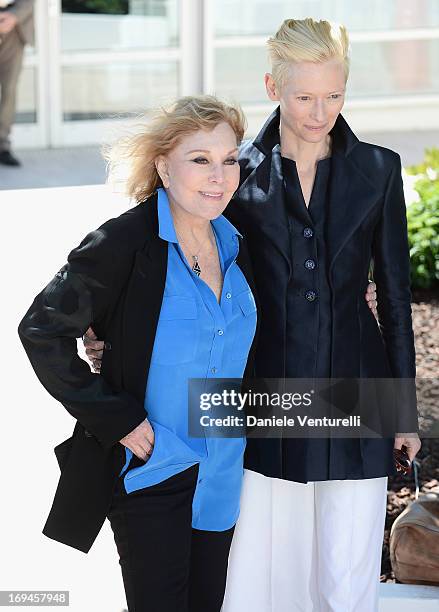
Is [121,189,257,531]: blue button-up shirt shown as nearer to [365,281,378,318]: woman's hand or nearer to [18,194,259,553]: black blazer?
[18,194,259,553]: black blazer

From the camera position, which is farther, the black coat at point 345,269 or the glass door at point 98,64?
the glass door at point 98,64

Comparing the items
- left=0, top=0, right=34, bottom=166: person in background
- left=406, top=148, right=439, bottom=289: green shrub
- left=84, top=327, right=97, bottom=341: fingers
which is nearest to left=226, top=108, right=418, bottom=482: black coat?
left=84, top=327, right=97, bottom=341: fingers

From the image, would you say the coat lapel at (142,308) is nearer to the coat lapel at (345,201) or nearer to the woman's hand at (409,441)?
the coat lapel at (345,201)

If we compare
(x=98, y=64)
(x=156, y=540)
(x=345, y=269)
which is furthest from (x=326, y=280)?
(x=98, y=64)

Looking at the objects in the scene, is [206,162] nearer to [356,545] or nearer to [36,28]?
[356,545]

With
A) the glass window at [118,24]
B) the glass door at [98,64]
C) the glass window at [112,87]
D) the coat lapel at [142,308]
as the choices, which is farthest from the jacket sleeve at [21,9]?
the coat lapel at [142,308]

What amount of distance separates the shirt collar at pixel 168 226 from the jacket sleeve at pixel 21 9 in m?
7.11

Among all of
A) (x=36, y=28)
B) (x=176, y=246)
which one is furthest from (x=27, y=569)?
(x=36, y=28)

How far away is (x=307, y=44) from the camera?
3.11 meters

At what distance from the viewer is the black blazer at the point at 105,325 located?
2.97m

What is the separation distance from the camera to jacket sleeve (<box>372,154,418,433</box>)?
3.32 meters

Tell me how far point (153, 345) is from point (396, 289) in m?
0.75

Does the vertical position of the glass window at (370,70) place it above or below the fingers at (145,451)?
above

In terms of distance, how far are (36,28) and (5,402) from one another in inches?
222
